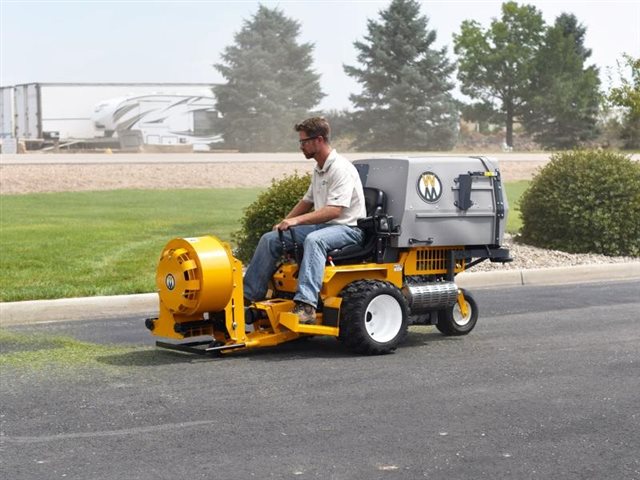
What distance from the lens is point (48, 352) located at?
8.57m

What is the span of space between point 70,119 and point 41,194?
27002mm

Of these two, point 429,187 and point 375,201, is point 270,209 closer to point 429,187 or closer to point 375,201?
point 375,201

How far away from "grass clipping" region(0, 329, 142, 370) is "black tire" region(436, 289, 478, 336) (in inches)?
100

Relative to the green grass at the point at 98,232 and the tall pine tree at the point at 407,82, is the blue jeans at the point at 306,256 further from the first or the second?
the tall pine tree at the point at 407,82

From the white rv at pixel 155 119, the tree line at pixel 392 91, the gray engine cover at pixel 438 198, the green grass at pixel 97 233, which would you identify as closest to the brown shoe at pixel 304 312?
the gray engine cover at pixel 438 198

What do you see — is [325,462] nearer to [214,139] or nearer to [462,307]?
[462,307]

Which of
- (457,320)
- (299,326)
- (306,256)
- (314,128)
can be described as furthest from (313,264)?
(457,320)

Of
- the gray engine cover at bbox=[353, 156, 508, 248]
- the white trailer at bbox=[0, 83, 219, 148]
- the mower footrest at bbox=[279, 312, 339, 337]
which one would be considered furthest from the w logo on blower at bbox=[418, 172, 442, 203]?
the white trailer at bbox=[0, 83, 219, 148]

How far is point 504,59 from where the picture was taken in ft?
240

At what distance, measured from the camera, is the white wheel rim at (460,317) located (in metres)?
9.33

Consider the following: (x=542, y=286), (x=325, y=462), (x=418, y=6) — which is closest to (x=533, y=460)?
(x=325, y=462)

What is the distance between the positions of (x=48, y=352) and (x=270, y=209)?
505 centimetres

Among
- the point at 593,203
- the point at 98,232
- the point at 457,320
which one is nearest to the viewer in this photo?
the point at 457,320

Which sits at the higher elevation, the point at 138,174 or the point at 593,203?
the point at 138,174
